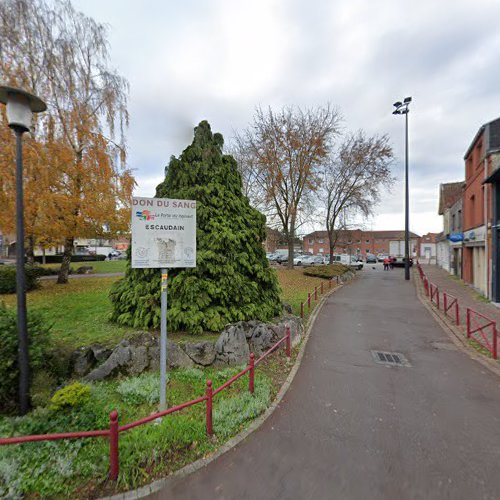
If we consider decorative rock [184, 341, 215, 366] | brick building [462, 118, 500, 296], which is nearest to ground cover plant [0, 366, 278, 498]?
decorative rock [184, 341, 215, 366]

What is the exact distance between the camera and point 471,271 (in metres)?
16.0

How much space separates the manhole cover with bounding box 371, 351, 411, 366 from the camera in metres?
5.98

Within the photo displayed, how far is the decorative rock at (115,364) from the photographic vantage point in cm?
465

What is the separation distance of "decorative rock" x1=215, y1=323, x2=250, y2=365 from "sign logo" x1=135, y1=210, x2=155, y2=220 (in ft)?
9.91

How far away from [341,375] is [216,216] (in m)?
4.43

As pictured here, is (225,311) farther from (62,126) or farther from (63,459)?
(62,126)

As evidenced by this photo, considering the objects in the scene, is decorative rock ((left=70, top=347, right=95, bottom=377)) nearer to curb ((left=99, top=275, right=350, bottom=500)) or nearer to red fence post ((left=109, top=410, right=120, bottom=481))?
red fence post ((left=109, top=410, right=120, bottom=481))

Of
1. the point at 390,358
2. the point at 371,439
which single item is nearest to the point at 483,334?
the point at 390,358

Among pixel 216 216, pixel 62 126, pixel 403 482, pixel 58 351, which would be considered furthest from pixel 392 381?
pixel 62 126

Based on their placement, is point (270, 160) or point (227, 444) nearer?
point (227, 444)

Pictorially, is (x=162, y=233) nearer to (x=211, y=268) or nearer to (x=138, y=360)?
(x=211, y=268)

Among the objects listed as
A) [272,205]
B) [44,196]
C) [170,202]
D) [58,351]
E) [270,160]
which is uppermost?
[270,160]

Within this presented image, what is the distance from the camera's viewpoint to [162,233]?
3680 millimetres

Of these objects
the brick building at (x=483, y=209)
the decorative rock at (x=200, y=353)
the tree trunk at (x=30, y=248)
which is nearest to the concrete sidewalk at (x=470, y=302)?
the brick building at (x=483, y=209)
